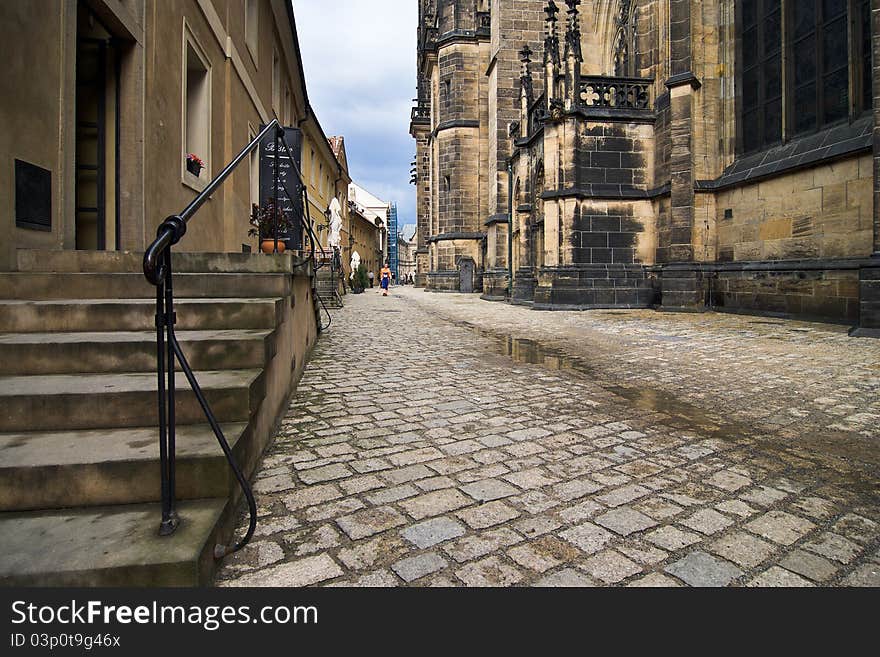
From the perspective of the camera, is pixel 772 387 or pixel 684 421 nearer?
pixel 684 421

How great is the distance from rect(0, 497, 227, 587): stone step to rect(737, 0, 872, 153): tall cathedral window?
13.9 meters

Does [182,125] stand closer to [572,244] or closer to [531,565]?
[531,565]

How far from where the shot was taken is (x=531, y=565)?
6.97 feet

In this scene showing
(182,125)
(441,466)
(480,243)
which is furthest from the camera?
(480,243)

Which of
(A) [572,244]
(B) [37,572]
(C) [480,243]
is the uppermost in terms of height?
(C) [480,243]

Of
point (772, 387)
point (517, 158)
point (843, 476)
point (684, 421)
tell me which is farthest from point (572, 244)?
point (843, 476)

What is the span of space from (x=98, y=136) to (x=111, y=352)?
443cm

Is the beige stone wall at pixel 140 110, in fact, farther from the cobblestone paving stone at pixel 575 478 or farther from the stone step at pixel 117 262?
the cobblestone paving stone at pixel 575 478

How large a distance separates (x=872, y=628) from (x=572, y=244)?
15.1m

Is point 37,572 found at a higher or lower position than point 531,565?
higher

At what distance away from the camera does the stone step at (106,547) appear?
1800 millimetres

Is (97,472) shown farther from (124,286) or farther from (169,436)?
(124,286)

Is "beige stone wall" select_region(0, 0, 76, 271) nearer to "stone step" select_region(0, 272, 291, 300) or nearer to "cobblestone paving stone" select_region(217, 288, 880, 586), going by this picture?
"stone step" select_region(0, 272, 291, 300)

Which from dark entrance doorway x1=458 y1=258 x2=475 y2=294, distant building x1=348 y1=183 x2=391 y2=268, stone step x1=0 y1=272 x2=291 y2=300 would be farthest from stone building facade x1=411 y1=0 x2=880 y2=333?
distant building x1=348 y1=183 x2=391 y2=268
